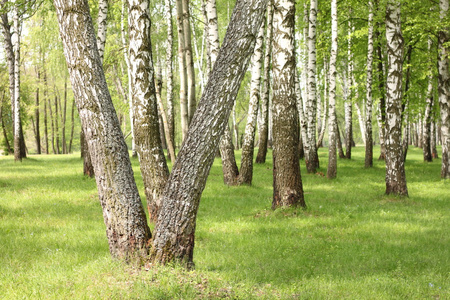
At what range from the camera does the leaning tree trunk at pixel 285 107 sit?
9.21m

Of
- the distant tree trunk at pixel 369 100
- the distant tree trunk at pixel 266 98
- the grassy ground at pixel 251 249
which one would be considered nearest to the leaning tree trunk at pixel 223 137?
the grassy ground at pixel 251 249

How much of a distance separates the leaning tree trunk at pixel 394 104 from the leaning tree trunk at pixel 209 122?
8.08 meters

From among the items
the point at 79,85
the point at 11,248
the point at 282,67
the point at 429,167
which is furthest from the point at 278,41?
the point at 429,167

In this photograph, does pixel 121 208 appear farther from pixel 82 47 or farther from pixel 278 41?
pixel 278 41

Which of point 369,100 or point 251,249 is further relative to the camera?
point 369,100

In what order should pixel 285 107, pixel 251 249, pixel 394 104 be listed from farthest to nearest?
pixel 394 104, pixel 285 107, pixel 251 249

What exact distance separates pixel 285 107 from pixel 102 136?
5434 millimetres

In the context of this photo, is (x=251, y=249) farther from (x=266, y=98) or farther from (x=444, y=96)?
(x=444, y=96)

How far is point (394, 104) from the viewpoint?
11.4 meters

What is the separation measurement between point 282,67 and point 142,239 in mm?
5808

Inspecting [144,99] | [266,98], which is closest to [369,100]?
[266,98]

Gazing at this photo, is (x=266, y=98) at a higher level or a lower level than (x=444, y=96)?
higher

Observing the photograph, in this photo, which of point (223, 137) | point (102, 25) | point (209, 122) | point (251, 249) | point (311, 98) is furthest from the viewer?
point (311, 98)

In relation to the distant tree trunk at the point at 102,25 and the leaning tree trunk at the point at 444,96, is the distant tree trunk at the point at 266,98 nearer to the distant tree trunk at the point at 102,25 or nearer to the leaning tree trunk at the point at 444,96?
the leaning tree trunk at the point at 444,96
